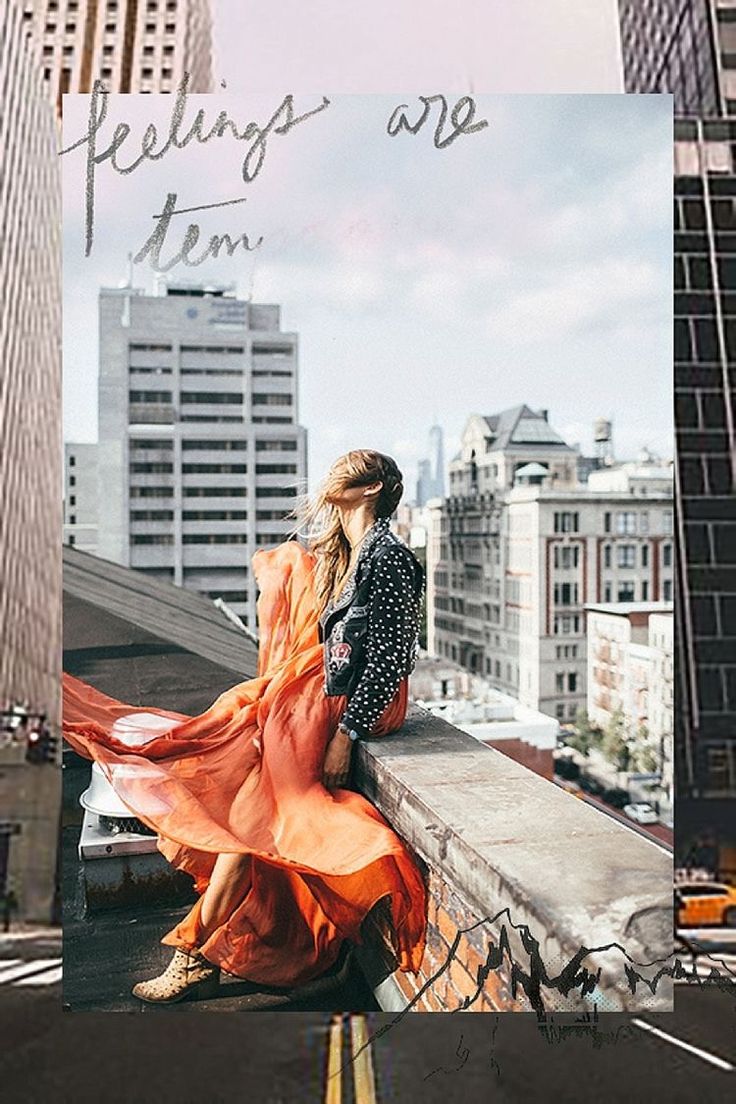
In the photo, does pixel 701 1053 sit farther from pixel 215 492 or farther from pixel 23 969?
pixel 23 969

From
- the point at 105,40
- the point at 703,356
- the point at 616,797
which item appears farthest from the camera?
the point at 105,40

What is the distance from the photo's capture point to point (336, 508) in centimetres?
330

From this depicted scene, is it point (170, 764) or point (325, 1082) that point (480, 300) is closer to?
point (170, 764)

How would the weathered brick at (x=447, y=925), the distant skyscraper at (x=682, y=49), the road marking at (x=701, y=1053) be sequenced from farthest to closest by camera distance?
the distant skyscraper at (x=682, y=49) < the road marking at (x=701, y=1053) < the weathered brick at (x=447, y=925)

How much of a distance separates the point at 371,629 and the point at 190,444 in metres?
0.81

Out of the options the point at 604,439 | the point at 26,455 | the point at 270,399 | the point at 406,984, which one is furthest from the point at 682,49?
the point at 406,984

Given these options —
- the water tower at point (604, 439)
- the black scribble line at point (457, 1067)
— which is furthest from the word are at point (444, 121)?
the black scribble line at point (457, 1067)

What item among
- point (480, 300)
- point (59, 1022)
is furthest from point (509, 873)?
point (59, 1022)

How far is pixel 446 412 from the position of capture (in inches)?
132

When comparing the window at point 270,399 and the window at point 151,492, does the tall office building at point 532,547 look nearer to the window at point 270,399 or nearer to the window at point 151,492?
the window at point 270,399

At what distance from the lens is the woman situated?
3.26 m

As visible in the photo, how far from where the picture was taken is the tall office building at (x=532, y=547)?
335 cm

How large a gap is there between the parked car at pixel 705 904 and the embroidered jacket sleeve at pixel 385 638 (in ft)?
12.7

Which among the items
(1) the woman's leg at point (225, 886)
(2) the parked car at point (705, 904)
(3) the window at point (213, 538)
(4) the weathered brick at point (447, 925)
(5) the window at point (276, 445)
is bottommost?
(2) the parked car at point (705, 904)
